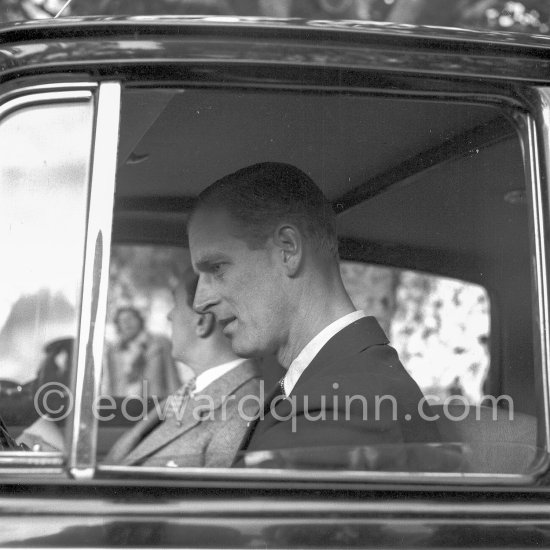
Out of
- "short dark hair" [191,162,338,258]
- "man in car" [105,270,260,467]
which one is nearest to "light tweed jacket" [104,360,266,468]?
"man in car" [105,270,260,467]

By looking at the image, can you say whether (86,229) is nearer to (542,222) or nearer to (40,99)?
(40,99)

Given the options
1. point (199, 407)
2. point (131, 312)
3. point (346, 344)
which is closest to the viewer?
point (346, 344)

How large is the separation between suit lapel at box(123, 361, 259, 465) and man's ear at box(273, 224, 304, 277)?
17.9 inches

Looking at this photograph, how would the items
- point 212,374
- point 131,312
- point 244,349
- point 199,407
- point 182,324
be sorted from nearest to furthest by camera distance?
point 244,349 < point 199,407 < point 212,374 < point 182,324 < point 131,312

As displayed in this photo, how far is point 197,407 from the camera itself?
2557 mm

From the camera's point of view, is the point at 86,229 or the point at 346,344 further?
the point at 346,344

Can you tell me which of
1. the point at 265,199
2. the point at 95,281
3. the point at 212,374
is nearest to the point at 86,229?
the point at 95,281

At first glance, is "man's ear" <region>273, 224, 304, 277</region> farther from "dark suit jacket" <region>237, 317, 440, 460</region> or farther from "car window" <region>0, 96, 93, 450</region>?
"car window" <region>0, 96, 93, 450</region>

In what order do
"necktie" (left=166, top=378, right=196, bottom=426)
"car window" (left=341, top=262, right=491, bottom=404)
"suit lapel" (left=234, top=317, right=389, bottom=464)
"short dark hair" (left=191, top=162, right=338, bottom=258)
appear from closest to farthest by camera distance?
"suit lapel" (left=234, top=317, right=389, bottom=464), "short dark hair" (left=191, top=162, right=338, bottom=258), "necktie" (left=166, top=378, right=196, bottom=426), "car window" (left=341, top=262, right=491, bottom=404)

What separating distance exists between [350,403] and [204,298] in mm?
625

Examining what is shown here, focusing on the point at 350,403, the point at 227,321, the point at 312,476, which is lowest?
the point at 312,476

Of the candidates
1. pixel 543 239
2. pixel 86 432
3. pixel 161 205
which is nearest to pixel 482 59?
pixel 543 239

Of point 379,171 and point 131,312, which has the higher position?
point 131,312

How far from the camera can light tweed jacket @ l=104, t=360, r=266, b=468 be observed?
1694mm
